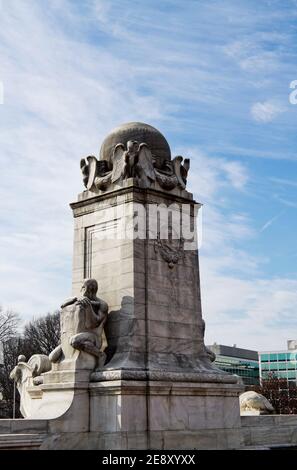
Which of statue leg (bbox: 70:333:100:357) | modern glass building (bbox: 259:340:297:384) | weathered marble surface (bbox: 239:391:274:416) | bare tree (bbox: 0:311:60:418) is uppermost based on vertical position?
modern glass building (bbox: 259:340:297:384)

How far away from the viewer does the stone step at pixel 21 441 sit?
472 inches

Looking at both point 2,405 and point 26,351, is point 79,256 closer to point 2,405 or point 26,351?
point 2,405

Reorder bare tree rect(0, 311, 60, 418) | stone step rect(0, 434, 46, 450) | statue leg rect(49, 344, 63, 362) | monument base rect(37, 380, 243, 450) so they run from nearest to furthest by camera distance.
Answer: stone step rect(0, 434, 46, 450) → monument base rect(37, 380, 243, 450) → statue leg rect(49, 344, 63, 362) → bare tree rect(0, 311, 60, 418)

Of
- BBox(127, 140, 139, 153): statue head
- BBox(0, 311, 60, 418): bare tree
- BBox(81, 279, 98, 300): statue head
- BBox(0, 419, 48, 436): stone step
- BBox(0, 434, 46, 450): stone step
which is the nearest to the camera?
BBox(0, 434, 46, 450): stone step

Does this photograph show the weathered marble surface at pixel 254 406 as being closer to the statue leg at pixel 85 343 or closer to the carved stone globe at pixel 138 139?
the statue leg at pixel 85 343

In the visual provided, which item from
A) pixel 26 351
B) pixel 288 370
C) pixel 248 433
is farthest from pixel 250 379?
pixel 248 433

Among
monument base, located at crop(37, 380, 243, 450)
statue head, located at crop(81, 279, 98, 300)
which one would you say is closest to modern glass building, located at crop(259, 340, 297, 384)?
monument base, located at crop(37, 380, 243, 450)

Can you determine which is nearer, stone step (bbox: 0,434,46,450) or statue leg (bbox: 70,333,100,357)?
stone step (bbox: 0,434,46,450)

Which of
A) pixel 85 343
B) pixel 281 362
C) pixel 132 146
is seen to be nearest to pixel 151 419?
pixel 85 343

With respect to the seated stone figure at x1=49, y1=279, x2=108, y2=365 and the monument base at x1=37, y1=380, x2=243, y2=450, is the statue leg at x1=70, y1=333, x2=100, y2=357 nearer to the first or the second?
the seated stone figure at x1=49, y1=279, x2=108, y2=365

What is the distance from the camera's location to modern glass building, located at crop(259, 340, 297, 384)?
101938 mm

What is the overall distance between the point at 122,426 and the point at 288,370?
310 feet

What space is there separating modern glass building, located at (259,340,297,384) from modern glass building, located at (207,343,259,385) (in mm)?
2263

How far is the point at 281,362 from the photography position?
343 feet
